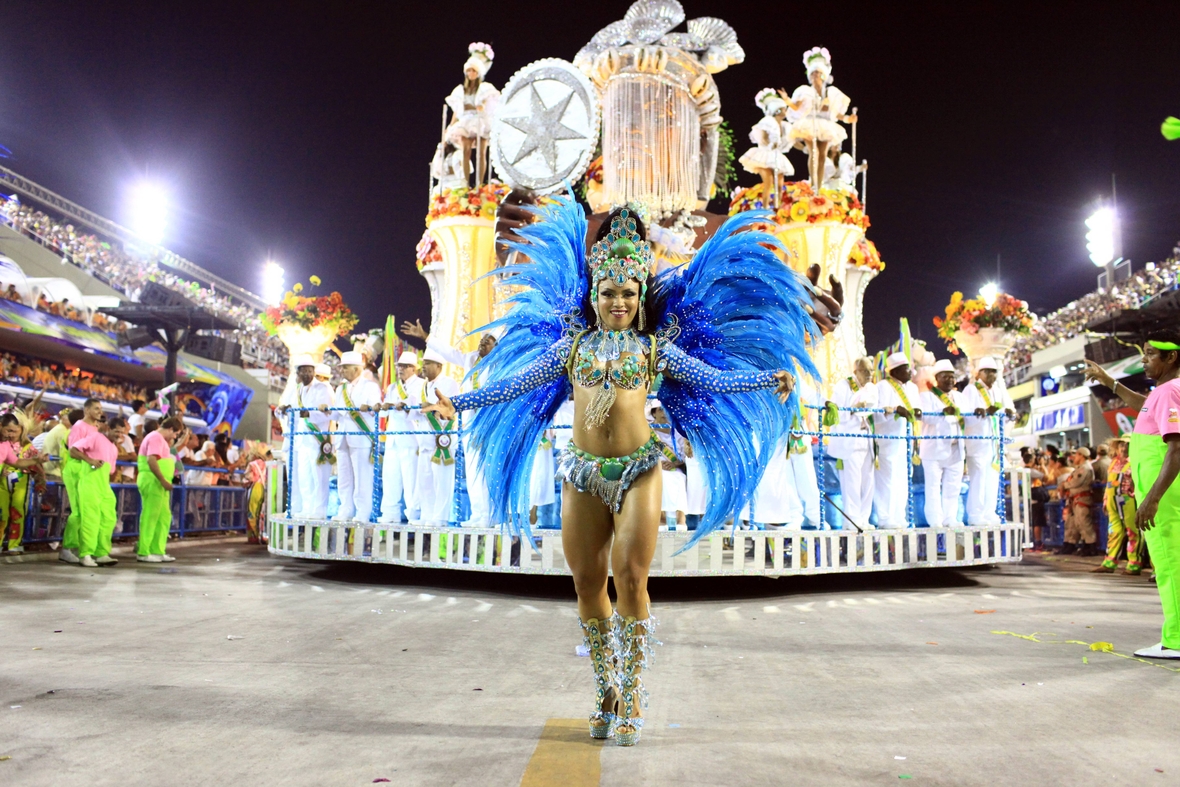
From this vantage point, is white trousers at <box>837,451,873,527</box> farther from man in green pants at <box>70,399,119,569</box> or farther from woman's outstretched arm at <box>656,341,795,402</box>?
man in green pants at <box>70,399,119,569</box>

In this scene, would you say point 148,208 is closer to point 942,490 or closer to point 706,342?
point 942,490

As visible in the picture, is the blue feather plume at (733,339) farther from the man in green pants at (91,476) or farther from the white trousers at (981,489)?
the man in green pants at (91,476)

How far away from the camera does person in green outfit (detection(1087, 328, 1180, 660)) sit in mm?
4879

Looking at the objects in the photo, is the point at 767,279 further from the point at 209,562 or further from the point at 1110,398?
the point at 1110,398

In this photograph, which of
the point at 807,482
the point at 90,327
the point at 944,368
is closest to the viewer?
the point at 807,482

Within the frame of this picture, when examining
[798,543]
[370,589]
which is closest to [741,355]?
[798,543]

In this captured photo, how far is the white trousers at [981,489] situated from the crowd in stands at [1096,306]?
12.1 meters

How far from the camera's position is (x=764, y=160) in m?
13.4

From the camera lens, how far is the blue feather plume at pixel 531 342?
421 cm

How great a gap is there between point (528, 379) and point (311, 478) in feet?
20.5

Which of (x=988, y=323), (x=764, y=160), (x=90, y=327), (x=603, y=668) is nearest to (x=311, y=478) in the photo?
(x=603, y=668)

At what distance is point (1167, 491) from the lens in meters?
4.99

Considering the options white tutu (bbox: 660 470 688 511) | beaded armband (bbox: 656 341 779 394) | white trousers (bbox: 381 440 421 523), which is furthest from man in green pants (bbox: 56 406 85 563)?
beaded armband (bbox: 656 341 779 394)

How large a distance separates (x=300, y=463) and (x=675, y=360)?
6.69 meters
